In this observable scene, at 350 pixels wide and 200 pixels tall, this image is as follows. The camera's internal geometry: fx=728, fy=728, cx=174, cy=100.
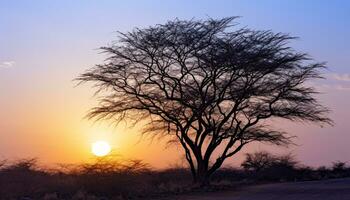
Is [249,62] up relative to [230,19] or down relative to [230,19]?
down

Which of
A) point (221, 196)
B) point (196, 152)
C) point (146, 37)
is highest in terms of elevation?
point (146, 37)

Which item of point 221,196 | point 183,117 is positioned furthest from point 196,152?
point 221,196

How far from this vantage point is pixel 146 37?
4303 centimetres

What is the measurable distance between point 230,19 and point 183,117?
654cm

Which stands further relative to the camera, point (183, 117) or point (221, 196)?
point (183, 117)

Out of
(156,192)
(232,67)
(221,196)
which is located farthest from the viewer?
(232,67)

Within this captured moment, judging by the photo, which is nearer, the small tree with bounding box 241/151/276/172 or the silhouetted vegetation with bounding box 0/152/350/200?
the silhouetted vegetation with bounding box 0/152/350/200

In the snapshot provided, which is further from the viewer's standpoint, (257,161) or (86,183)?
(257,161)

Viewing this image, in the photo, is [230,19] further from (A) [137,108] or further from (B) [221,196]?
(B) [221,196]

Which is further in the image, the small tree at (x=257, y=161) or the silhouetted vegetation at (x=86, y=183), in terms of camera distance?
the small tree at (x=257, y=161)

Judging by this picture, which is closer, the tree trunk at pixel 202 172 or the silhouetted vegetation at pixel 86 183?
the silhouetted vegetation at pixel 86 183

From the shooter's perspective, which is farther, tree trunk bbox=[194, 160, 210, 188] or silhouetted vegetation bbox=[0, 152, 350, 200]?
tree trunk bbox=[194, 160, 210, 188]

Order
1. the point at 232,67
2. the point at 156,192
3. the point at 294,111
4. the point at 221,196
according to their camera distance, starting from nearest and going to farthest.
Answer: the point at 221,196 → the point at 156,192 → the point at 232,67 → the point at 294,111

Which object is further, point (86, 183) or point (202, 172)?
point (202, 172)
